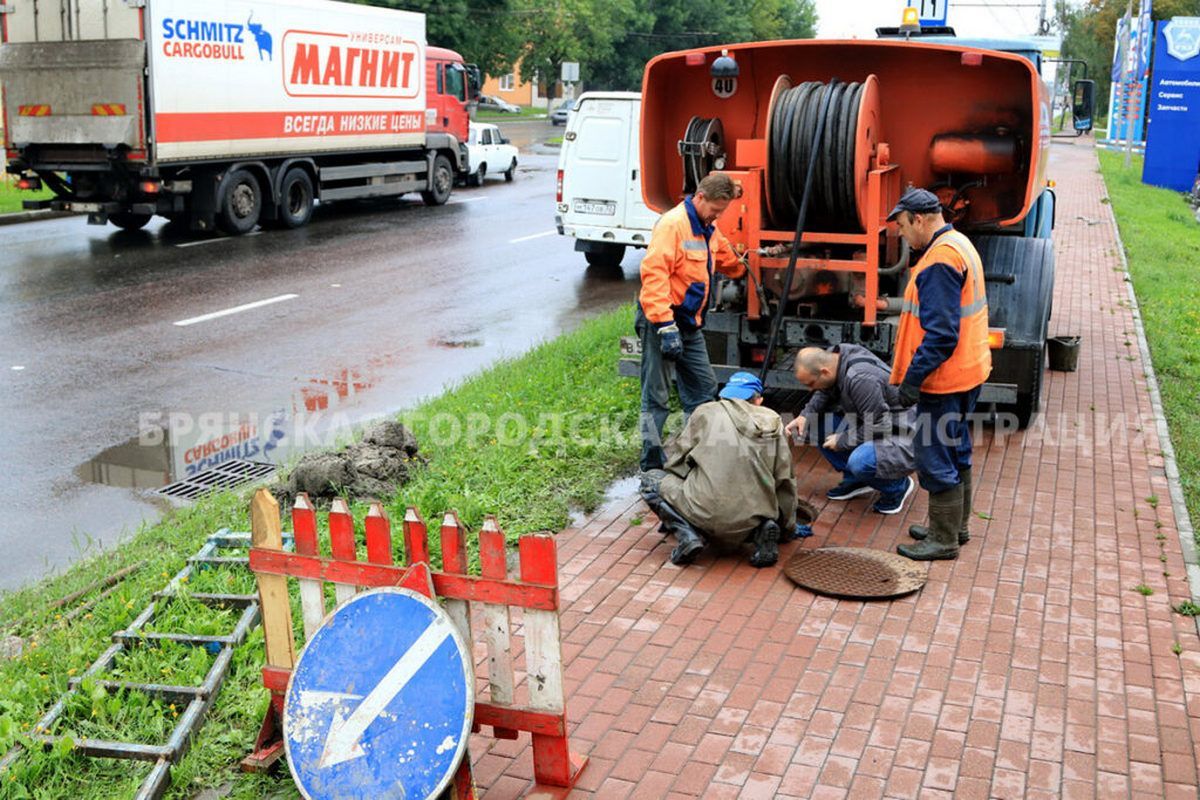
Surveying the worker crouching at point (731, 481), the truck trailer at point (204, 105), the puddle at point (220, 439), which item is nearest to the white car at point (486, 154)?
the truck trailer at point (204, 105)

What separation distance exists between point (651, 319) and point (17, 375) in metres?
6.00

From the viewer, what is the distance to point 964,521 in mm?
6500

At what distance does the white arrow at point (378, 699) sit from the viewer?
386 cm

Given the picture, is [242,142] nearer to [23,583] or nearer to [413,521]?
[23,583]

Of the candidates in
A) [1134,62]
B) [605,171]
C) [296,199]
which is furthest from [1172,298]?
[1134,62]

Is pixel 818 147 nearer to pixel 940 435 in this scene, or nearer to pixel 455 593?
pixel 940 435

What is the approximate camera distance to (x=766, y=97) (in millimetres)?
8594

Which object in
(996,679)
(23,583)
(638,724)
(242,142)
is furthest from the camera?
(242,142)

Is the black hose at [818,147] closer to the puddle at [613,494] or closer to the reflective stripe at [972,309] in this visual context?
the reflective stripe at [972,309]

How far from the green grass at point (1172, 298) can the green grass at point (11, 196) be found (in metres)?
17.4

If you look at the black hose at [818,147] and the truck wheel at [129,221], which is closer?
the black hose at [818,147]

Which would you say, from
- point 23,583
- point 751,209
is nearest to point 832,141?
point 751,209

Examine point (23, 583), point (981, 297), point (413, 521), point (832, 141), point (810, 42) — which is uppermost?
point (810, 42)

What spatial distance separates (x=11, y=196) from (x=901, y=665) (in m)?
21.4
